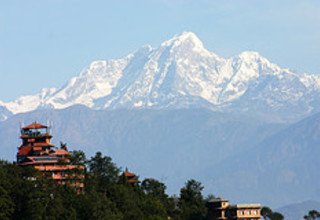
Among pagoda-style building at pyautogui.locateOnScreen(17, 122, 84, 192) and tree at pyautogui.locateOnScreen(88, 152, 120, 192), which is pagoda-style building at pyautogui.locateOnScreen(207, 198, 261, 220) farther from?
pagoda-style building at pyautogui.locateOnScreen(17, 122, 84, 192)

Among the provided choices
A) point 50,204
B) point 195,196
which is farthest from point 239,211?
point 50,204

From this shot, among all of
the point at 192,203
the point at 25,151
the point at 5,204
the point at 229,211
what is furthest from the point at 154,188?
the point at 5,204

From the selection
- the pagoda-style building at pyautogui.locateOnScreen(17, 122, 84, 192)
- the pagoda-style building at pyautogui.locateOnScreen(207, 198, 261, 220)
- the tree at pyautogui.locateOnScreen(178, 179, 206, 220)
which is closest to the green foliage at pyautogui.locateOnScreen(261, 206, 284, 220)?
the pagoda-style building at pyautogui.locateOnScreen(207, 198, 261, 220)

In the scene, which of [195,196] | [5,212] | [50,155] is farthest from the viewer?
[195,196]

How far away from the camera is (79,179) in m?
151

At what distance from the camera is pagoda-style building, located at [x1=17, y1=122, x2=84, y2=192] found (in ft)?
499

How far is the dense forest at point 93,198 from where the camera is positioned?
134625 millimetres

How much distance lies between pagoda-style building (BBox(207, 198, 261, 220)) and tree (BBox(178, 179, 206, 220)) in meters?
1.57

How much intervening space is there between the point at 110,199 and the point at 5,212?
20605mm

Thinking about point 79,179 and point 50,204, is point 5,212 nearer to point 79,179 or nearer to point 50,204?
point 50,204

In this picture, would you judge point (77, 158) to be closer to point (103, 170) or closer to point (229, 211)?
point (103, 170)

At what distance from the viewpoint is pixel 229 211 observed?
573 feet

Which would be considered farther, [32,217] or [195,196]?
[195,196]

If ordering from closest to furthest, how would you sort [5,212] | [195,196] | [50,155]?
[5,212] < [50,155] < [195,196]
